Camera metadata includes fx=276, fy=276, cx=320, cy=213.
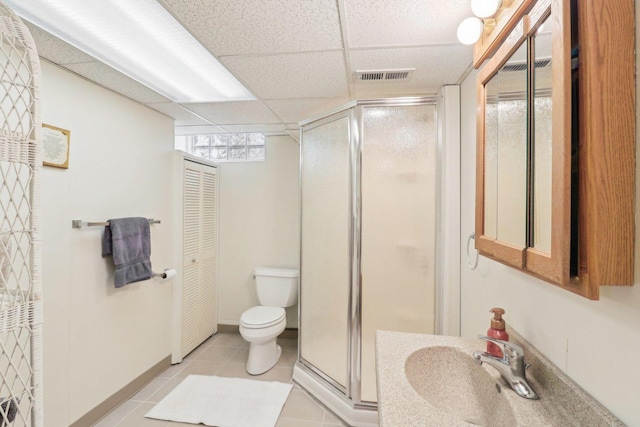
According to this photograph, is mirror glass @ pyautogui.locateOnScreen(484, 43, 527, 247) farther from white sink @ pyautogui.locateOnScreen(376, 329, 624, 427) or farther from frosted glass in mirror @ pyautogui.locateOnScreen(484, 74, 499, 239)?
white sink @ pyautogui.locateOnScreen(376, 329, 624, 427)

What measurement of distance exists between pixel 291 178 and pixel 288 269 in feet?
3.31

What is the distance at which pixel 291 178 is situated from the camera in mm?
3096

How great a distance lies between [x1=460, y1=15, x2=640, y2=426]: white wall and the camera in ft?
1.97

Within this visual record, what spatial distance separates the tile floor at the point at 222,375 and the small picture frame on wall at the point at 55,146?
1.68 metres

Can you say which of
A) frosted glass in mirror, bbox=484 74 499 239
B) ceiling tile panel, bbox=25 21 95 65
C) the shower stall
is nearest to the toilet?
the shower stall

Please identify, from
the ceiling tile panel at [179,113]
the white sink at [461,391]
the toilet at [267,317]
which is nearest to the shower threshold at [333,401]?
the toilet at [267,317]

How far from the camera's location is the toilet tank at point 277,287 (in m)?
2.87

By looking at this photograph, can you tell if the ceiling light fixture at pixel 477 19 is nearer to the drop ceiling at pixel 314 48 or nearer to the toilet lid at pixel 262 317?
the drop ceiling at pixel 314 48

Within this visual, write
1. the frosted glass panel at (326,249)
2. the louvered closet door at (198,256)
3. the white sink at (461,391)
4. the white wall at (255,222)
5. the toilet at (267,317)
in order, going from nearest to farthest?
the white sink at (461,391)
the frosted glass panel at (326,249)
the toilet at (267,317)
the louvered closet door at (198,256)
the white wall at (255,222)

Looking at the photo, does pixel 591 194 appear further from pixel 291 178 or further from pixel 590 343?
pixel 291 178

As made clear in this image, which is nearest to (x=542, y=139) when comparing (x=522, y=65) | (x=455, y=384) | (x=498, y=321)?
(x=522, y=65)

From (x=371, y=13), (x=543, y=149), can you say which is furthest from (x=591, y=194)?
(x=371, y=13)

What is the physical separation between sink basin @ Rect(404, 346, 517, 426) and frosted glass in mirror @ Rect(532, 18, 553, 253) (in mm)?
529

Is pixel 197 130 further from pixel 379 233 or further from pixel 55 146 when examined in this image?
pixel 379 233
